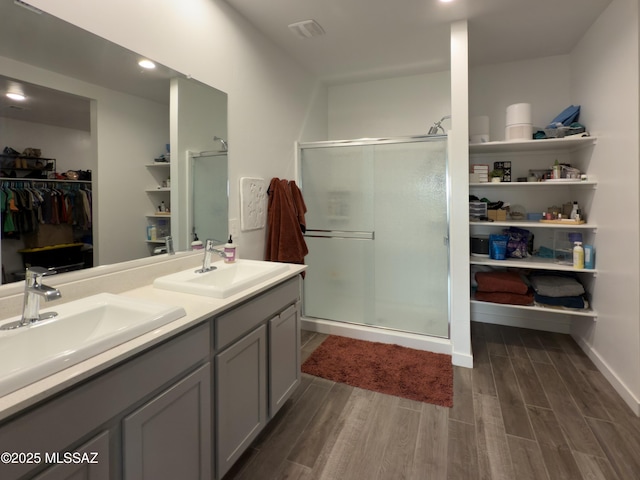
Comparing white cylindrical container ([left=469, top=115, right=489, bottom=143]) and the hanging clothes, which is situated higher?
white cylindrical container ([left=469, top=115, right=489, bottom=143])

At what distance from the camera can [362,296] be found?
312cm

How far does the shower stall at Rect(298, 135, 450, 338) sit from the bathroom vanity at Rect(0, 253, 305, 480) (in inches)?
53.1

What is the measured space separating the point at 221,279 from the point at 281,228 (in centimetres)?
→ 89

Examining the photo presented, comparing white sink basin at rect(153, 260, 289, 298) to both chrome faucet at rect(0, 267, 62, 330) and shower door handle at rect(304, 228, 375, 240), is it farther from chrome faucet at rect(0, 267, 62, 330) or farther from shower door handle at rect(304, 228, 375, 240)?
shower door handle at rect(304, 228, 375, 240)

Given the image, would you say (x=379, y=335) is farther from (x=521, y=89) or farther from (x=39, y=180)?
(x=521, y=89)

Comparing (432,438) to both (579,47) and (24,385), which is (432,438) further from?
(579,47)

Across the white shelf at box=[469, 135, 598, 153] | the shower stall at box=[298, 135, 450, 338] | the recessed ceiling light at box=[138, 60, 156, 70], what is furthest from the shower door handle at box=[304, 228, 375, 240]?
the recessed ceiling light at box=[138, 60, 156, 70]

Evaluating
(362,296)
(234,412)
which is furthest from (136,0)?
(362,296)

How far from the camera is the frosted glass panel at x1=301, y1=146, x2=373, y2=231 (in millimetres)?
2996

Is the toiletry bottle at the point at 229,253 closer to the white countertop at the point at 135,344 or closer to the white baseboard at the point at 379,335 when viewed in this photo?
the white countertop at the point at 135,344

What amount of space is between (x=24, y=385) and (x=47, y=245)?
0.76 meters

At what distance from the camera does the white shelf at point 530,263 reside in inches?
100

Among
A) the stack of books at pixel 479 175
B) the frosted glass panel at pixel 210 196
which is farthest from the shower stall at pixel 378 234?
the frosted glass panel at pixel 210 196

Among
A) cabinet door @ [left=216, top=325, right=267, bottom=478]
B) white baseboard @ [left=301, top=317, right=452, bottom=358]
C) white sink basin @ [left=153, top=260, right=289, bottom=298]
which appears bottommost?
white baseboard @ [left=301, top=317, right=452, bottom=358]
